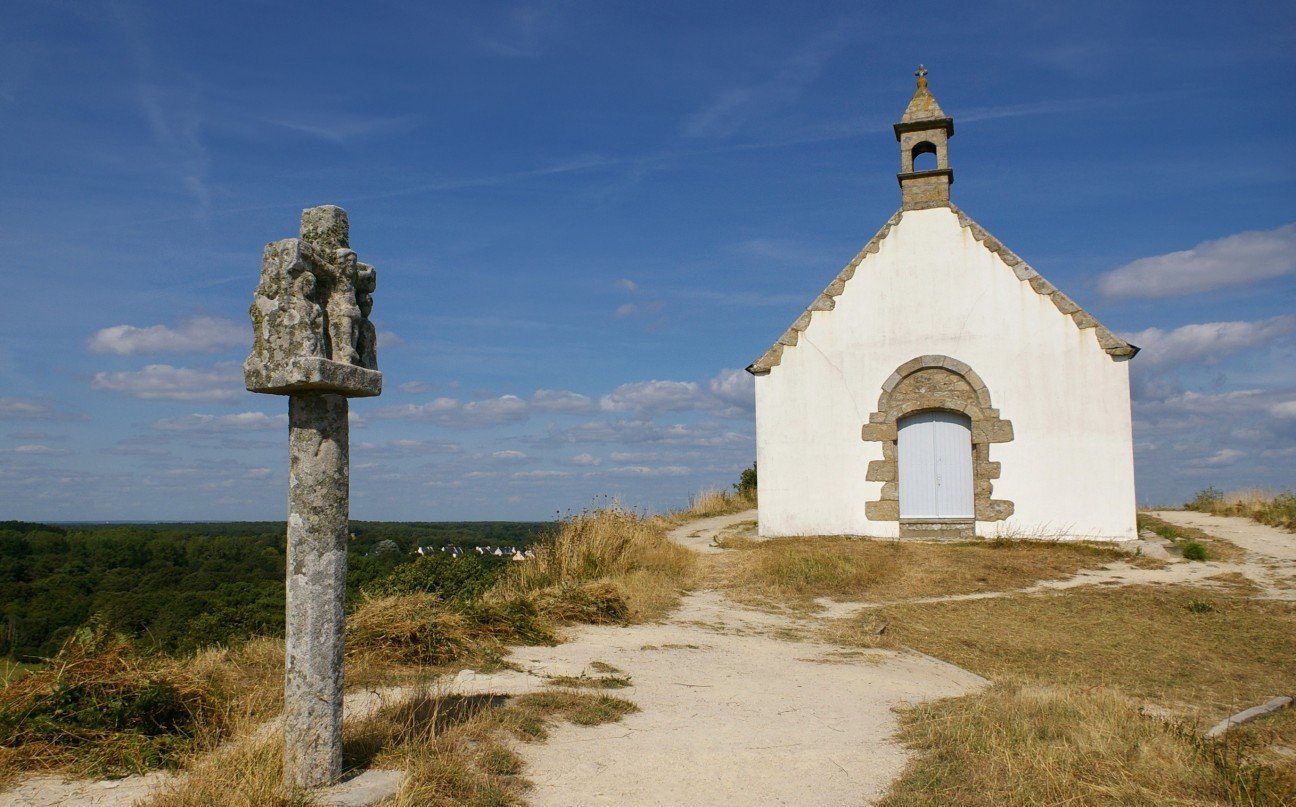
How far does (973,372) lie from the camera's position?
50.2ft

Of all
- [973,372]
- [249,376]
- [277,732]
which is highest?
[973,372]

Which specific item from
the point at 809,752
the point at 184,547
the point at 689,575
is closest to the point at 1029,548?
the point at 689,575

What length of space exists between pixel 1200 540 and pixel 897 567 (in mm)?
7497

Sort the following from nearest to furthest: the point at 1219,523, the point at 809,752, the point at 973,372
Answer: the point at 809,752 → the point at 973,372 → the point at 1219,523

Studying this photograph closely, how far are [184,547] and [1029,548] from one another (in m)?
18.9

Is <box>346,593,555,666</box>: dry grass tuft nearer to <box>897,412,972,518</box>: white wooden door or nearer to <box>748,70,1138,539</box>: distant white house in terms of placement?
<box>748,70,1138,539</box>: distant white house

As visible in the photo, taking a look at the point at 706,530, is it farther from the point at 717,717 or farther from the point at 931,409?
the point at 717,717

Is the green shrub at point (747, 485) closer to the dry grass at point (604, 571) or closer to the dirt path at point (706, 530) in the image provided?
the dirt path at point (706, 530)

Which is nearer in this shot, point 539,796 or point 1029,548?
point 539,796

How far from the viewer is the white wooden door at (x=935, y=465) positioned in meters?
15.3

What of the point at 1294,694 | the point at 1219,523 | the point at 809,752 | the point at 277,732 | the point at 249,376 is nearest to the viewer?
the point at 249,376

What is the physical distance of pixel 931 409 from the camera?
15500 mm

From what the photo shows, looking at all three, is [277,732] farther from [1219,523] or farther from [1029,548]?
[1219,523]

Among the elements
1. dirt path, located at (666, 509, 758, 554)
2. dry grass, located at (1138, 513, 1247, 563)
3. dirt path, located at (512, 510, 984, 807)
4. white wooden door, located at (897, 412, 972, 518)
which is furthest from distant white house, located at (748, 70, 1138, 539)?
dirt path, located at (512, 510, 984, 807)
